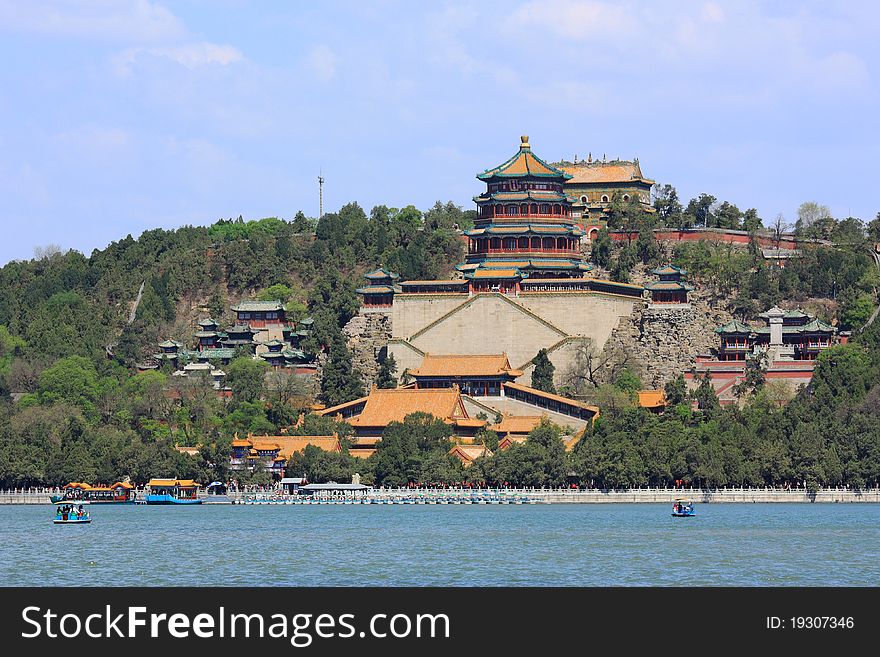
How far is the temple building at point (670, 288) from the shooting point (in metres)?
109

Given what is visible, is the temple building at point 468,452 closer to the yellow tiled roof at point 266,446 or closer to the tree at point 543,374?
the tree at point 543,374

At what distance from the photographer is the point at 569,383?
106312mm

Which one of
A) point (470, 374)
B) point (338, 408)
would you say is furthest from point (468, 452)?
point (338, 408)

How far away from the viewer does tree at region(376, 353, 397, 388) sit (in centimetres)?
10812

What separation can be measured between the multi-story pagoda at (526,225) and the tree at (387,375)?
734 centimetres

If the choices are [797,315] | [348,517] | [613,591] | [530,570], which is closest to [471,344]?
[797,315]

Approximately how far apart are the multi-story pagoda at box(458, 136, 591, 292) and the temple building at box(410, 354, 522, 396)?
7.55 metres

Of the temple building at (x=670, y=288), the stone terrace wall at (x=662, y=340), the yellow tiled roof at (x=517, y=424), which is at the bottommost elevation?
the yellow tiled roof at (x=517, y=424)

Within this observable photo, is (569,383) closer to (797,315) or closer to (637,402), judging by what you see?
(637,402)

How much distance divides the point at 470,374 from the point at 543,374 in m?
3.59

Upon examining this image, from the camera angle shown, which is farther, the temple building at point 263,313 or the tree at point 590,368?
the temple building at point 263,313

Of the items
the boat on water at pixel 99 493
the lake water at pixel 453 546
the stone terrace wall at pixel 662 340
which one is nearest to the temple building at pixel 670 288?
the stone terrace wall at pixel 662 340

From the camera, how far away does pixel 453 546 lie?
69062mm

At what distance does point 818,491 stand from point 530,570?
36.8 meters
